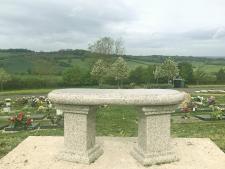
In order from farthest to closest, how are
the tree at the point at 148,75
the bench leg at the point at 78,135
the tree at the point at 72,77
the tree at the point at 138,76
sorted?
the tree at the point at 148,75 < the tree at the point at 138,76 < the tree at the point at 72,77 < the bench leg at the point at 78,135

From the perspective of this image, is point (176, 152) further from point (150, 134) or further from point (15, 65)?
point (15, 65)

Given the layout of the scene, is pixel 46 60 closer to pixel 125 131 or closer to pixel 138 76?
pixel 138 76

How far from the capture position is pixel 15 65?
6850 cm

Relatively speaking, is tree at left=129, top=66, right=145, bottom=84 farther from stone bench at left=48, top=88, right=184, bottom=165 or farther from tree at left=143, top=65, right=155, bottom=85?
stone bench at left=48, top=88, right=184, bottom=165

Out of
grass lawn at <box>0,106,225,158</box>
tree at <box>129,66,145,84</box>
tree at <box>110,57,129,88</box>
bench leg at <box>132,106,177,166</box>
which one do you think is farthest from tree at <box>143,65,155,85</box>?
bench leg at <box>132,106,177,166</box>

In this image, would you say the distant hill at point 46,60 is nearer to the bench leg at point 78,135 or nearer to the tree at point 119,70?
the tree at point 119,70

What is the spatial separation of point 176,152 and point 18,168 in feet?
12.7

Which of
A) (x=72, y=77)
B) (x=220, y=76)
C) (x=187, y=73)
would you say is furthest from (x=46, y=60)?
(x=220, y=76)

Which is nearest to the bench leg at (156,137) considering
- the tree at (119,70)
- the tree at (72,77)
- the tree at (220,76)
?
the tree at (119,70)

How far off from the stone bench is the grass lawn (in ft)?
8.22

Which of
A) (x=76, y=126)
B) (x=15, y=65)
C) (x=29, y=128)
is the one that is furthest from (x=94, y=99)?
(x=15, y=65)

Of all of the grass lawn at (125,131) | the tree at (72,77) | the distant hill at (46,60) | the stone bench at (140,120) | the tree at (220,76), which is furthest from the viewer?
the distant hill at (46,60)

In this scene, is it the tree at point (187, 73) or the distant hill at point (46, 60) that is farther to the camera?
the distant hill at point (46, 60)

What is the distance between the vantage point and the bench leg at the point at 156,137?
342 inches
